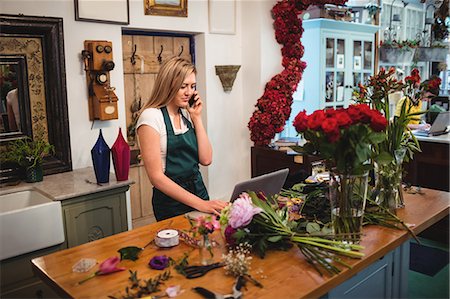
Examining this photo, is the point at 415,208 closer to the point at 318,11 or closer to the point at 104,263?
the point at 104,263

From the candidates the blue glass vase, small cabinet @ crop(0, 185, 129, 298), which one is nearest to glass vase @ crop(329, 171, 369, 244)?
small cabinet @ crop(0, 185, 129, 298)

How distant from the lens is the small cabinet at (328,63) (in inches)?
211

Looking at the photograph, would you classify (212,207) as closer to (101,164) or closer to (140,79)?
(101,164)

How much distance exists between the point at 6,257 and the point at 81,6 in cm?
186

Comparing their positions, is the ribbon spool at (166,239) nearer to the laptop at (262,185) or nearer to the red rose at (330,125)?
the laptop at (262,185)

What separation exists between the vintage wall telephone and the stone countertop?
1.62ft

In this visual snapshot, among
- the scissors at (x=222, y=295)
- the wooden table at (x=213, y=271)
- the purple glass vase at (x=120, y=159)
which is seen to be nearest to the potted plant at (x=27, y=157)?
the purple glass vase at (x=120, y=159)

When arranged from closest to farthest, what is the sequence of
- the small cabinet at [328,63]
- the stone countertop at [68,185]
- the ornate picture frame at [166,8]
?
the stone countertop at [68,185] < the ornate picture frame at [166,8] < the small cabinet at [328,63]

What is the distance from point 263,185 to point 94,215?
1386 mm

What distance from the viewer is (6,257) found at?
2.37m

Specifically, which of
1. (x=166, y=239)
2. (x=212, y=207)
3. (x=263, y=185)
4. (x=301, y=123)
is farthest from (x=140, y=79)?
(x=301, y=123)

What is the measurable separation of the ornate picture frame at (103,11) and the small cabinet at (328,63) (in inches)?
100

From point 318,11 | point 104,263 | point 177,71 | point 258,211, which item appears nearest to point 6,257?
point 104,263

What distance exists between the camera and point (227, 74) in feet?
14.3
